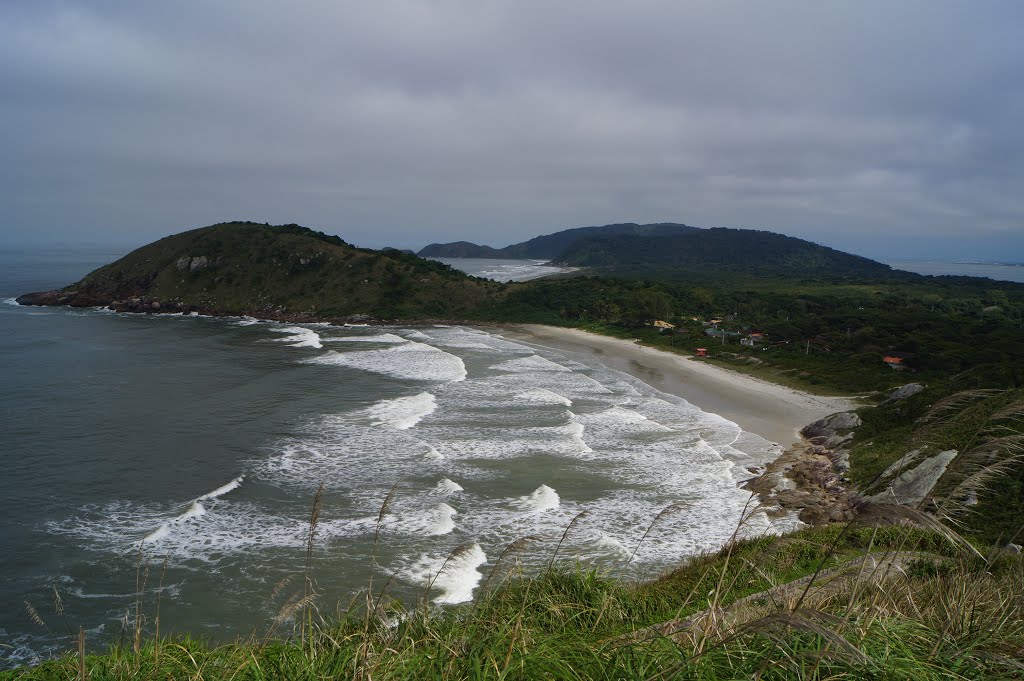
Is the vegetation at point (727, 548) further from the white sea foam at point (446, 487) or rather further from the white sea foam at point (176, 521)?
the white sea foam at point (446, 487)

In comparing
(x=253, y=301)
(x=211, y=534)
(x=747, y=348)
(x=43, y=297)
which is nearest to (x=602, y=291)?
(x=747, y=348)

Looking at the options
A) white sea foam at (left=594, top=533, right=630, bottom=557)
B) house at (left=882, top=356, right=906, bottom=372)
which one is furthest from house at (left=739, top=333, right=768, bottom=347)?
white sea foam at (left=594, top=533, right=630, bottom=557)

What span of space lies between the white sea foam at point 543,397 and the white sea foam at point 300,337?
25044 millimetres

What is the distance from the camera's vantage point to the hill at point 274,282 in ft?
237

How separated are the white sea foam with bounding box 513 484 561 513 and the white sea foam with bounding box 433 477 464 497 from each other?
2020mm

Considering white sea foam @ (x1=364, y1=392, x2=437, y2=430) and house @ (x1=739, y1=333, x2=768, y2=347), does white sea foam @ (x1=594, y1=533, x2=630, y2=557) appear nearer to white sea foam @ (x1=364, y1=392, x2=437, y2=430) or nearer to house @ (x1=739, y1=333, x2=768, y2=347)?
white sea foam @ (x1=364, y1=392, x2=437, y2=430)

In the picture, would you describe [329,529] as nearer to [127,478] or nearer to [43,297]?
[127,478]

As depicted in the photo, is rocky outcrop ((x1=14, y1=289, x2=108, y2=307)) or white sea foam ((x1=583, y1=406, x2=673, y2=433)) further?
rocky outcrop ((x1=14, y1=289, x2=108, y2=307))

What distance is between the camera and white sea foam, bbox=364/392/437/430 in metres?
25.2

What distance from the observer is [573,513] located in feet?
53.0

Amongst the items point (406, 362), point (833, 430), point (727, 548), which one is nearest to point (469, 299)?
point (406, 362)

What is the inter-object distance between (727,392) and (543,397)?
11.3 metres

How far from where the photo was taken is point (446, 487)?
17688mm

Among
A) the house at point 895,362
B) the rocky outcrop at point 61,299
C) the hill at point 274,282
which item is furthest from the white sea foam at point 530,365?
the rocky outcrop at point 61,299
